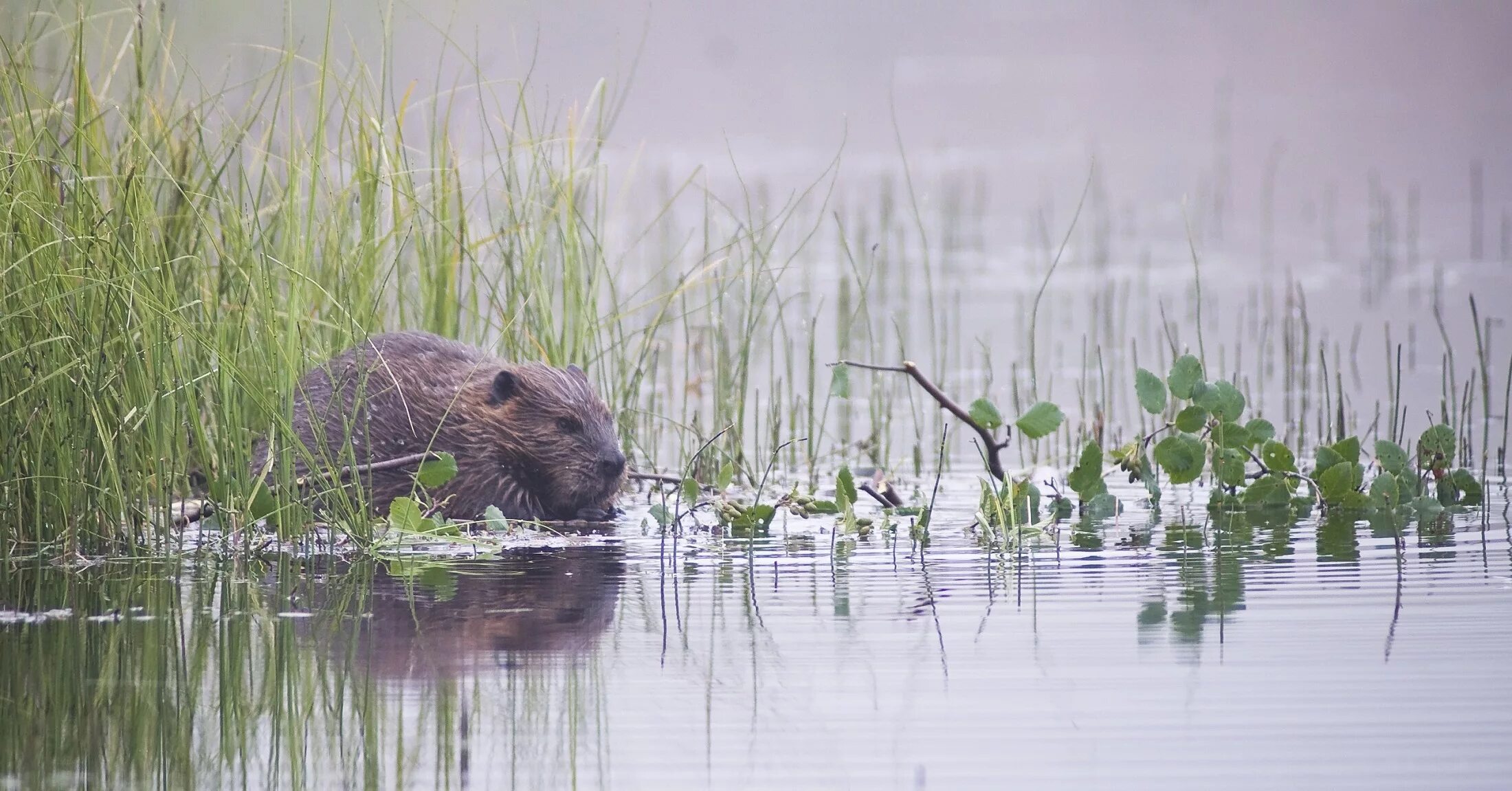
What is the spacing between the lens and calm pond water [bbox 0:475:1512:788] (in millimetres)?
2832

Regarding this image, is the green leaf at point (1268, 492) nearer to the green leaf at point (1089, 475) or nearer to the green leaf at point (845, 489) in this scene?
the green leaf at point (1089, 475)

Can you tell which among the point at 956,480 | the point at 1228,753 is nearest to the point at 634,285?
the point at 956,480

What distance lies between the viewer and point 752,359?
953 centimetres

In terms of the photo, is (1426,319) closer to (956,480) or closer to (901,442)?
(901,442)

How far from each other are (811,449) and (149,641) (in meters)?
3.96

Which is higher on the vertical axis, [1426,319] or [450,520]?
[1426,319]

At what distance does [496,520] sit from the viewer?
543cm

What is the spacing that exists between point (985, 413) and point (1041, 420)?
17cm

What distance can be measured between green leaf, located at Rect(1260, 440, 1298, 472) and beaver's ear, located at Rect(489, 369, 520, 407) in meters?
2.35

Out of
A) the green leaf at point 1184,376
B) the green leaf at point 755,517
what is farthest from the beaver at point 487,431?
the green leaf at point 1184,376

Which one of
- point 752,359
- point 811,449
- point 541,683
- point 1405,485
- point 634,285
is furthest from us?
point 634,285

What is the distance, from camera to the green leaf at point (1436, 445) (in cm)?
593

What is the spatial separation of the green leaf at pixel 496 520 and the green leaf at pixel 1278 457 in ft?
6.34

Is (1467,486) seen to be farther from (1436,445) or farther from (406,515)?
(406,515)
